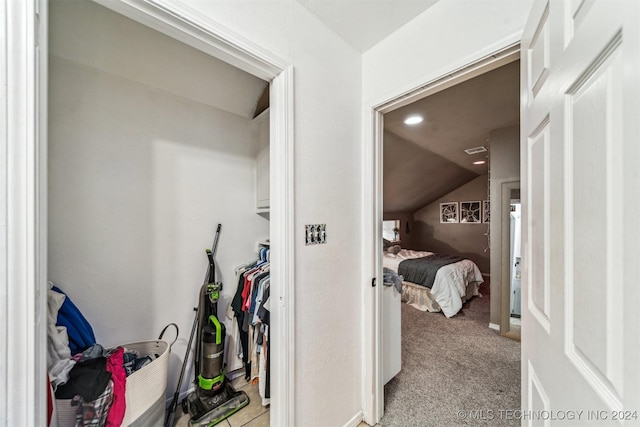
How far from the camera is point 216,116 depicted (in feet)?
6.47

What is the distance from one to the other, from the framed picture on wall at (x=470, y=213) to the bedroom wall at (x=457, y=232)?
0.35ft

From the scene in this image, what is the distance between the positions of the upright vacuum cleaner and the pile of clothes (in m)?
0.49

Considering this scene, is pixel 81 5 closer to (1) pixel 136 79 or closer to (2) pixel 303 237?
(1) pixel 136 79

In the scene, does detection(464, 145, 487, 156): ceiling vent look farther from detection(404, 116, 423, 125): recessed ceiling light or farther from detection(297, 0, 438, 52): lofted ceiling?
detection(297, 0, 438, 52): lofted ceiling

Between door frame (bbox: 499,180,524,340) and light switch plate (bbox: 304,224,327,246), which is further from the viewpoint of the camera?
door frame (bbox: 499,180,524,340)

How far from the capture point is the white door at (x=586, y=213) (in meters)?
0.35

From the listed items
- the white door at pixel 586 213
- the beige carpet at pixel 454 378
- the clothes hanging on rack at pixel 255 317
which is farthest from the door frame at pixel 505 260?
the clothes hanging on rack at pixel 255 317

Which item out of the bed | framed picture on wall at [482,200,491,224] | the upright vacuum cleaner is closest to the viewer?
the upright vacuum cleaner

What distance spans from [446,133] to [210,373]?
3.80m

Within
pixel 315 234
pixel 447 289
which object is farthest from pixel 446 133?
pixel 315 234

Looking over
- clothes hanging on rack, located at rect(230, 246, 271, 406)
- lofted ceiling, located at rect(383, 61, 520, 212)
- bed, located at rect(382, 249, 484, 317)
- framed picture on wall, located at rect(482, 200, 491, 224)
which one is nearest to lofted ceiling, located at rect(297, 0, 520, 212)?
lofted ceiling, located at rect(383, 61, 520, 212)

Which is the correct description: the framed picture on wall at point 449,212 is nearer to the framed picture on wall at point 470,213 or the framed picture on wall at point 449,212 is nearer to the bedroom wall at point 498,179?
the framed picture on wall at point 470,213

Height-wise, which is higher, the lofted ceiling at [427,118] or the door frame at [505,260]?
the lofted ceiling at [427,118]

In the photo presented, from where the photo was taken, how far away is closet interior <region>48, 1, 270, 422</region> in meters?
1.38
